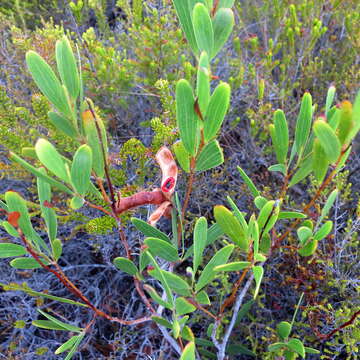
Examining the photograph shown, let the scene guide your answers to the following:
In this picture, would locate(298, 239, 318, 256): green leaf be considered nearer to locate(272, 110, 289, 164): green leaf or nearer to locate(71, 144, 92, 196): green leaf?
locate(272, 110, 289, 164): green leaf

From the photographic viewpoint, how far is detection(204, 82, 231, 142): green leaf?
66 cm

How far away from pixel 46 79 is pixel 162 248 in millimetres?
426

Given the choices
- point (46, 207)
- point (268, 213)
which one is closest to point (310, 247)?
point (268, 213)

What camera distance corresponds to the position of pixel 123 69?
178cm

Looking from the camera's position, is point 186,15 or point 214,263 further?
point 214,263

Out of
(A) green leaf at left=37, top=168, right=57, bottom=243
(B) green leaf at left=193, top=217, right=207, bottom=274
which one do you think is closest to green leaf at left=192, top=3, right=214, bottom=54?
(B) green leaf at left=193, top=217, right=207, bottom=274

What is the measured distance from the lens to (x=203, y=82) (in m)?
0.62

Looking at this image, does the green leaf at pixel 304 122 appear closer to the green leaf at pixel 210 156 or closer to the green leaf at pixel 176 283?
the green leaf at pixel 210 156

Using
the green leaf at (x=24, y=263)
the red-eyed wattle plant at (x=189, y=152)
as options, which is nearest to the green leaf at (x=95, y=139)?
the red-eyed wattle plant at (x=189, y=152)

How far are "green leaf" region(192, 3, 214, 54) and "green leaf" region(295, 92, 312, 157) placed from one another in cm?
26

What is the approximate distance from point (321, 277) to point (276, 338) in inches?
10.7

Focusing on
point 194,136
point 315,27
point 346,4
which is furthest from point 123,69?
point 346,4

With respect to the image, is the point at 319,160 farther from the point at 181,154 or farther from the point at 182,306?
the point at 182,306

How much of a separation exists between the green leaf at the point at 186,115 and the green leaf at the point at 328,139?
0.72 ft
